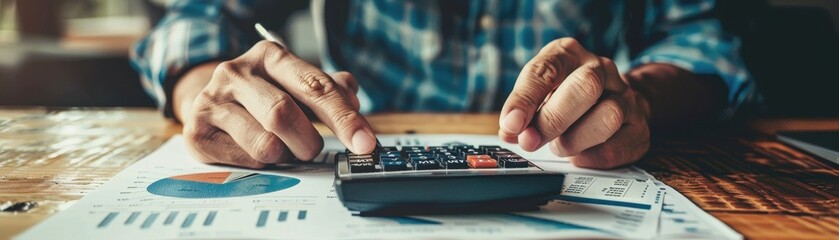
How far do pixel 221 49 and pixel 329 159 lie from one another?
0.29 m

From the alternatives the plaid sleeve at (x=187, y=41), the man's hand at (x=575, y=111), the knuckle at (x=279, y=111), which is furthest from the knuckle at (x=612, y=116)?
the plaid sleeve at (x=187, y=41)

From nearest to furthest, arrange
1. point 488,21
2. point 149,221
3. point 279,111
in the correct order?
point 149,221 → point 279,111 → point 488,21

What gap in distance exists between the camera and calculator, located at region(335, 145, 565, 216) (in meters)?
0.31

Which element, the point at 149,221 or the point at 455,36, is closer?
the point at 149,221

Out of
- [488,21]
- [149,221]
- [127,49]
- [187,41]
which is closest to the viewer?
[149,221]

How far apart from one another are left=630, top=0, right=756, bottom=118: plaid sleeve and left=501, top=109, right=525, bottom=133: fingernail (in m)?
0.40

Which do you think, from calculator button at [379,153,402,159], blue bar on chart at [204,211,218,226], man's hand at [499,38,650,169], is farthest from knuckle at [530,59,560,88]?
blue bar on chart at [204,211,218,226]

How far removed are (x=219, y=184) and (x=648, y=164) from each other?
303 millimetres

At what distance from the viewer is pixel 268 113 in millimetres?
404

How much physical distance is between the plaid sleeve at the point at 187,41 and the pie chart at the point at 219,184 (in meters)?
0.30

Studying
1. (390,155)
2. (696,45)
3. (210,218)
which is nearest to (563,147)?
(390,155)

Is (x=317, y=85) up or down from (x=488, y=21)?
down

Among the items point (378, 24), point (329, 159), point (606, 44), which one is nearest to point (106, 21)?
point (378, 24)

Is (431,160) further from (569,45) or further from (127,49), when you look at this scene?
(127,49)
